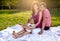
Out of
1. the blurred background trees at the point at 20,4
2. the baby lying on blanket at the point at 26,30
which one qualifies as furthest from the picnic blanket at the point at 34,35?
the blurred background trees at the point at 20,4

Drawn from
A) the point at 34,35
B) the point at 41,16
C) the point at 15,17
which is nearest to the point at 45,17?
the point at 41,16

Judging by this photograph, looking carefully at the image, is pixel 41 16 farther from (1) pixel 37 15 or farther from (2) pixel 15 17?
(2) pixel 15 17

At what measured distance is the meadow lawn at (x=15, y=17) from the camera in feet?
6.36

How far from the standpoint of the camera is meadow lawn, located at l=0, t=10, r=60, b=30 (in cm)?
194

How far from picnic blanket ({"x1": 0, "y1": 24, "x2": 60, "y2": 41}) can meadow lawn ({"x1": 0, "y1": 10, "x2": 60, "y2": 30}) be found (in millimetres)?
52

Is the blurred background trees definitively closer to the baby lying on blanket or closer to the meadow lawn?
the meadow lawn

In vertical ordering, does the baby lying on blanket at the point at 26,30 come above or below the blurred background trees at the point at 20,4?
below

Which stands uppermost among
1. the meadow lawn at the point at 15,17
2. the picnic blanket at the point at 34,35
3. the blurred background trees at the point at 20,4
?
the blurred background trees at the point at 20,4

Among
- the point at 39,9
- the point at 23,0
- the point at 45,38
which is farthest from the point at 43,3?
the point at 45,38

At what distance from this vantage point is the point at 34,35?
6.22 ft

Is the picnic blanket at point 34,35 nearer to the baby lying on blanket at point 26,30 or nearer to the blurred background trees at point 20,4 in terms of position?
the baby lying on blanket at point 26,30

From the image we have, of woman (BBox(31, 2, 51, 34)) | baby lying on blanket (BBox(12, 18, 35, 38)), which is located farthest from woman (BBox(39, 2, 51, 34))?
baby lying on blanket (BBox(12, 18, 35, 38))

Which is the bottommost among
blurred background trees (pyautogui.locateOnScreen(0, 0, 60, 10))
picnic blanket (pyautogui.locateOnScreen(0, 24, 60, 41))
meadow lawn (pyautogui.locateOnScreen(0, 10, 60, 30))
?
picnic blanket (pyautogui.locateOnScreen(0, 24, 60, 41))

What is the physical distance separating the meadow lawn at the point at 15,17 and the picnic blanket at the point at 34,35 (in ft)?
0.17
